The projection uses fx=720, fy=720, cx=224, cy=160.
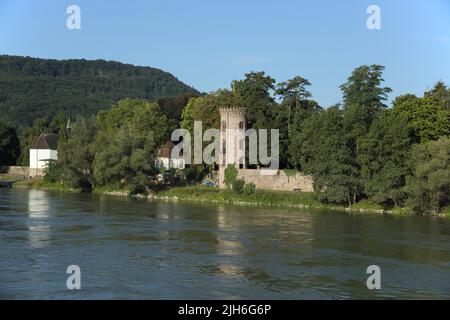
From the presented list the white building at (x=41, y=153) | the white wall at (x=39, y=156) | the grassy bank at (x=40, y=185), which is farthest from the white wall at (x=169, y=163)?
the white wall at (x=39, y=156)

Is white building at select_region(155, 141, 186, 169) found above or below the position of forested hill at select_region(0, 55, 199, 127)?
below

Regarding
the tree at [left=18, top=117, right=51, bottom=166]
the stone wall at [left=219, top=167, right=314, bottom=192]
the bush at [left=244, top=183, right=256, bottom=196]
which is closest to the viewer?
the stone wall at [left=219, top=167, right=314, bottom=192]

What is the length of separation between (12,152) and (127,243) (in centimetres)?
6486

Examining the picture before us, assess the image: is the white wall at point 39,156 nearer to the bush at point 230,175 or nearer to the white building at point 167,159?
the white building at point 167,159

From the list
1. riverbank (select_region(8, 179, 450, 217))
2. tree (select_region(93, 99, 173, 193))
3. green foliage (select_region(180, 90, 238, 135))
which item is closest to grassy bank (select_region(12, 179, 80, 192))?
tree (select_region(93, 99, 173, 193))

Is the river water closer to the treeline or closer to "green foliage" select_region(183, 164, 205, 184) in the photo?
the treeline

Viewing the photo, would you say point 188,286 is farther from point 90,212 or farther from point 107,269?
point 90,212

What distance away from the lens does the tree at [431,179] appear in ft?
150

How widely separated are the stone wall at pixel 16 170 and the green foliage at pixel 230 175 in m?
35.0

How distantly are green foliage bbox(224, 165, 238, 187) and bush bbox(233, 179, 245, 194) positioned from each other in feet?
2.93

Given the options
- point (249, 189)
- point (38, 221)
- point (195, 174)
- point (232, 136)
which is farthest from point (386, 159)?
point (38, 221)

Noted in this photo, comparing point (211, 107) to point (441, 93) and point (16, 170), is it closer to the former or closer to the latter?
point (441, 93)

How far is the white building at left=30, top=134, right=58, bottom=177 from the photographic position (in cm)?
8338

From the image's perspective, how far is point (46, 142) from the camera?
86.8 meters
